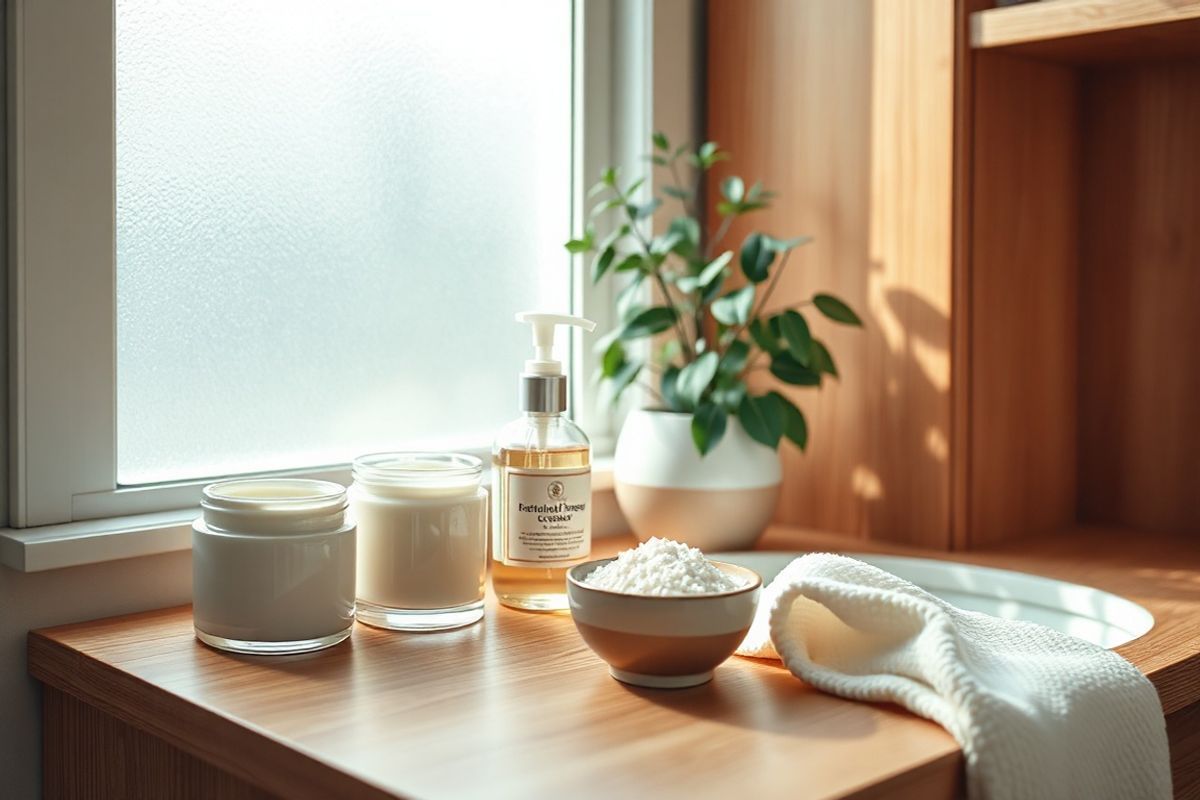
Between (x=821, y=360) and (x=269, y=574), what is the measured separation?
0.63m

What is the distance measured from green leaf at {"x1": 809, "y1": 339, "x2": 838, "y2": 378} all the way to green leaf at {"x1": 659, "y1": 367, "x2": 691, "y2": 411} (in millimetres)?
138

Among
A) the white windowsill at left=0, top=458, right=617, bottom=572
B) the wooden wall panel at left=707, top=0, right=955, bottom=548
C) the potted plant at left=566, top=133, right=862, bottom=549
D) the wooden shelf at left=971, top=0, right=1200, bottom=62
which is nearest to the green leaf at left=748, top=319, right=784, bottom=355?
the potted plant at left=566, top=133, right=862, bottom=549

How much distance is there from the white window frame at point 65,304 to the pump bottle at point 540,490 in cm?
26

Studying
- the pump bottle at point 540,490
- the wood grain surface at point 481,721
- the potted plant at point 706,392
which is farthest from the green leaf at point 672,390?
the wood grain surface at point 481,721

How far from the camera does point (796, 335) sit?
4.08ft

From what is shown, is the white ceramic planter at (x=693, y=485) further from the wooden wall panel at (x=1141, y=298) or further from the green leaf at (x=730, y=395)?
the wooden wall panel at (x=1141, y=298)

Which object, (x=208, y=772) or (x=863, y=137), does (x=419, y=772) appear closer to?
(x=208, y=772)

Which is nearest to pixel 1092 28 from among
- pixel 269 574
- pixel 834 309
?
pixel 834 309

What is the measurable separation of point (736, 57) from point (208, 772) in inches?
39.3

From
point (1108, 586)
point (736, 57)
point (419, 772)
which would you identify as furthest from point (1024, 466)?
point (419, 772)

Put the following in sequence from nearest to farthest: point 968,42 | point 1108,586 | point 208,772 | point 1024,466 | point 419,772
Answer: point 419,772, point 208,772, point 1108,586, point 968,42, point 1024,466

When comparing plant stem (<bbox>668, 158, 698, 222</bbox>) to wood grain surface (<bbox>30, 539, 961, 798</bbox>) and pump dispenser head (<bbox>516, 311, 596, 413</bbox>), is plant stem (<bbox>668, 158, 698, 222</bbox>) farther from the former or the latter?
wood grain surface (<bbox>30, 539, 961, 798</bbox>)

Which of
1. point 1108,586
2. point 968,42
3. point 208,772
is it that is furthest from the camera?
point 968,42

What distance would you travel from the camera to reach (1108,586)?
1123 millimetres
